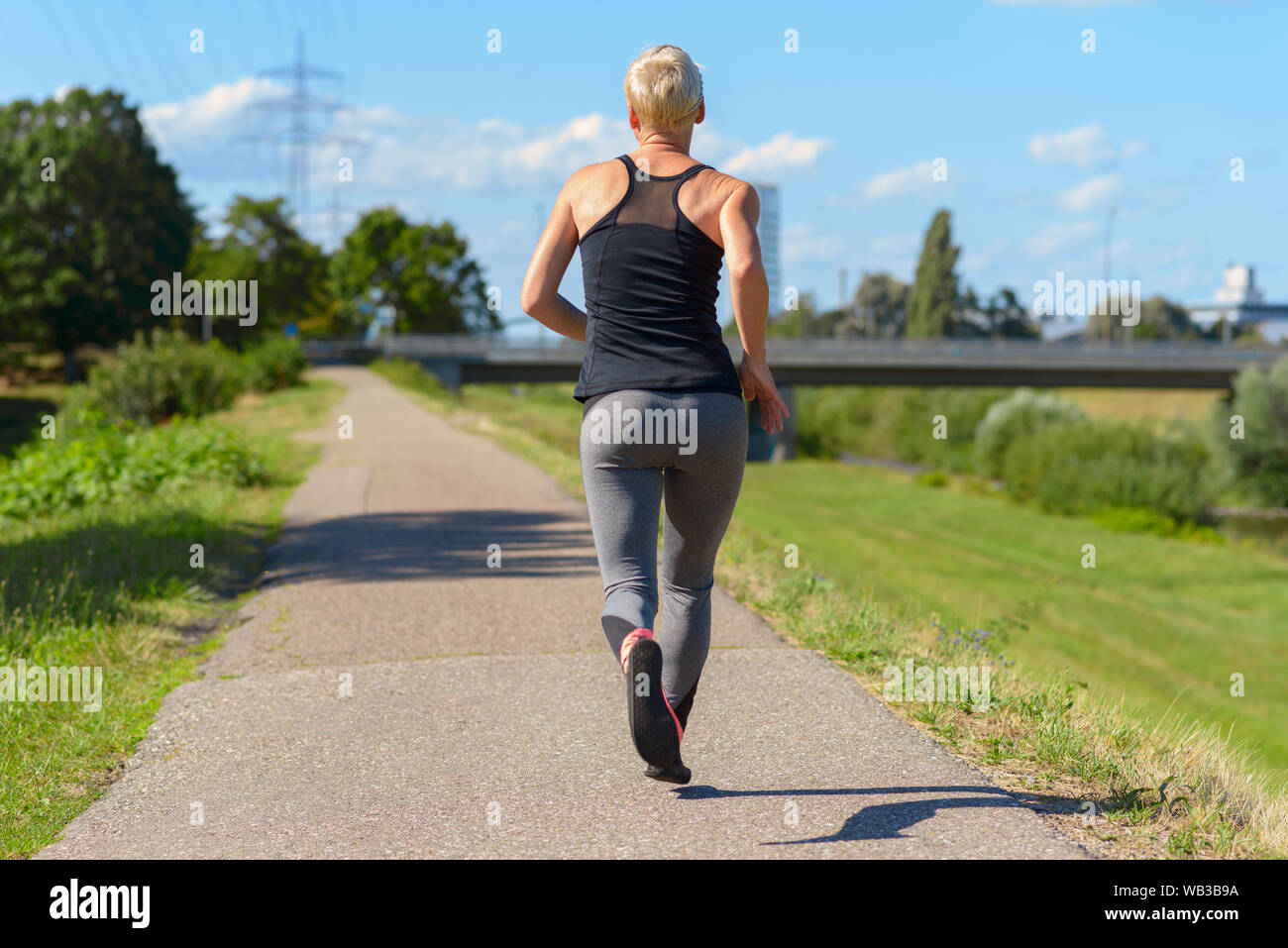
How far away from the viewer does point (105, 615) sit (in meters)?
6.66

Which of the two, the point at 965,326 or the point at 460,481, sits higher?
the point at 965,326

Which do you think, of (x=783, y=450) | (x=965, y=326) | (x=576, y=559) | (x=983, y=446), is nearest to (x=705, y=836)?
(x=576, y=559)

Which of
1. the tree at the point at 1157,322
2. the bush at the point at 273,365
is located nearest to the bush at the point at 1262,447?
the bush at the point at 273,365

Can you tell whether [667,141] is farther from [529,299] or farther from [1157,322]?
[1157,322]

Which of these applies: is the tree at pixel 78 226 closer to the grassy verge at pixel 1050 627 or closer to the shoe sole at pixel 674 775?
the grassy verge at pixel 1050 627

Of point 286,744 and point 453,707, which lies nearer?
point 286,744

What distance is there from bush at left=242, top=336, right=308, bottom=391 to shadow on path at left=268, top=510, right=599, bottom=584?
1256 inches

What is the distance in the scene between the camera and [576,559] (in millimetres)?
8922

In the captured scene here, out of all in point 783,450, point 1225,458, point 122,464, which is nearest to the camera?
point 122,464

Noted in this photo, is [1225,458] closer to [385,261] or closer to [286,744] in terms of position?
[286,744]

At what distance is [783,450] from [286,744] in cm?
5932

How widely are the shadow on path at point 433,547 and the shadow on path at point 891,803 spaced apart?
449 cm

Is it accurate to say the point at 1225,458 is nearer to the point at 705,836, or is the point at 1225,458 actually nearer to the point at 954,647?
the point at 954,647
